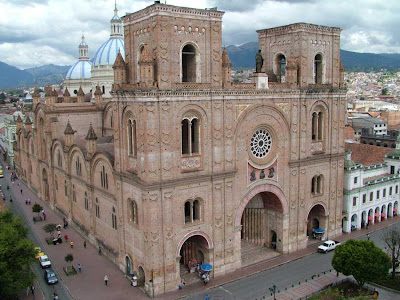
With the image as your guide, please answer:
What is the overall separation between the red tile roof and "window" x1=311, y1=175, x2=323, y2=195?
16548mm

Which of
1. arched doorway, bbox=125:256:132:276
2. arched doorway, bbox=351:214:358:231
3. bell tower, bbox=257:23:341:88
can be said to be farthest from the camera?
arched doorway, bbox=351:214:358:231

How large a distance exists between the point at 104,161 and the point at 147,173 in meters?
10.8

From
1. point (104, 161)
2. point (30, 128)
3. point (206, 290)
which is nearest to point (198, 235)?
point (206, 290)

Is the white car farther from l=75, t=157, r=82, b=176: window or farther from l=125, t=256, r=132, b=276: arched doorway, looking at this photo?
l=75, t=157, r=82, b=176: window

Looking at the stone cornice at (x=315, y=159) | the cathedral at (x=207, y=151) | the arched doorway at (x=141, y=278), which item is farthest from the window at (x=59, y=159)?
the stone cornice at (x=315, y=159)

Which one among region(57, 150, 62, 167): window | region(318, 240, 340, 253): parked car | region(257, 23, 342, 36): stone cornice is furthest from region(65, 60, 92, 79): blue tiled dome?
region(318, 240, 340, 253): parked car

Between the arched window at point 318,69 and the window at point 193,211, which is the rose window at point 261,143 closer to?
the window at point 193,211

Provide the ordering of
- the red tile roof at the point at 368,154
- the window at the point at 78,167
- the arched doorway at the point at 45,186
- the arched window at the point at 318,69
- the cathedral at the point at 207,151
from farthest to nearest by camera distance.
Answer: the arched doorway at the point at 45,186, the red tile roof at the point at 368,154, the window at the point at 78,167, the arched window at the point at 318,69, the cathedral at the point at 207,151

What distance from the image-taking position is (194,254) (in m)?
40.8

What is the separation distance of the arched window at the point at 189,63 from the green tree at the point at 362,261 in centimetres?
1963

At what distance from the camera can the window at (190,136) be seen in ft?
119

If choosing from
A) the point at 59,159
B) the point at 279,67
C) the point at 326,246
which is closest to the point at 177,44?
the point at 279,67

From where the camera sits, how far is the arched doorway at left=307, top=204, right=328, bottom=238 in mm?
47750

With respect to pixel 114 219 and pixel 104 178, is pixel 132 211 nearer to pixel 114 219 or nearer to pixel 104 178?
pixel 114 219
